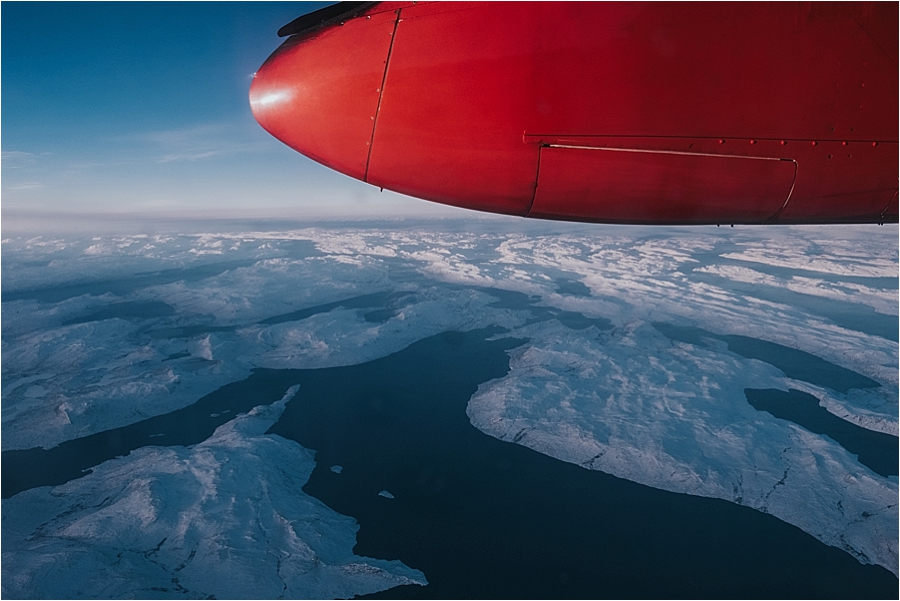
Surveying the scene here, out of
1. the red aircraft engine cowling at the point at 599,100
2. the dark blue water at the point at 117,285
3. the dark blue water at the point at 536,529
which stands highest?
the red aircraft engine cowling at the point at 599,100

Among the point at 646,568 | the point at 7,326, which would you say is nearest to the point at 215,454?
the point at 646,568

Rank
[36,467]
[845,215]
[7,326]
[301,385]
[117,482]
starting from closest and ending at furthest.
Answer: [845,215] → [117,482] → [36,467] → [301,385] → [7,326]

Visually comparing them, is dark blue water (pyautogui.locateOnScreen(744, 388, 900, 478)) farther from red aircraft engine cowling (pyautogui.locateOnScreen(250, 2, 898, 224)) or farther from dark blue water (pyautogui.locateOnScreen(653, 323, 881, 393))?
red aircraft engine cowling (pyautogui.locateOnScreen(250, 2, 898, 224))

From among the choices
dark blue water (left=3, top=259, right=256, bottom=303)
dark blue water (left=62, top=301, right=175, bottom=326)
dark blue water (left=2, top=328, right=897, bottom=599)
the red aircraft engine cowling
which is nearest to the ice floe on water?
dark blue water (left=2, top=328, right=897, bottom=599)

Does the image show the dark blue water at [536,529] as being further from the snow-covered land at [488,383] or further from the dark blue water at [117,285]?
the dark blue water at [117,285]

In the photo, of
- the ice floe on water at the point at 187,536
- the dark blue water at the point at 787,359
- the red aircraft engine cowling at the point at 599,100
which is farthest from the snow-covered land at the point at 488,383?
the red aircraft engine cowling at the point at 599,100

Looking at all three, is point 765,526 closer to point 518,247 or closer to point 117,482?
point 117,482
